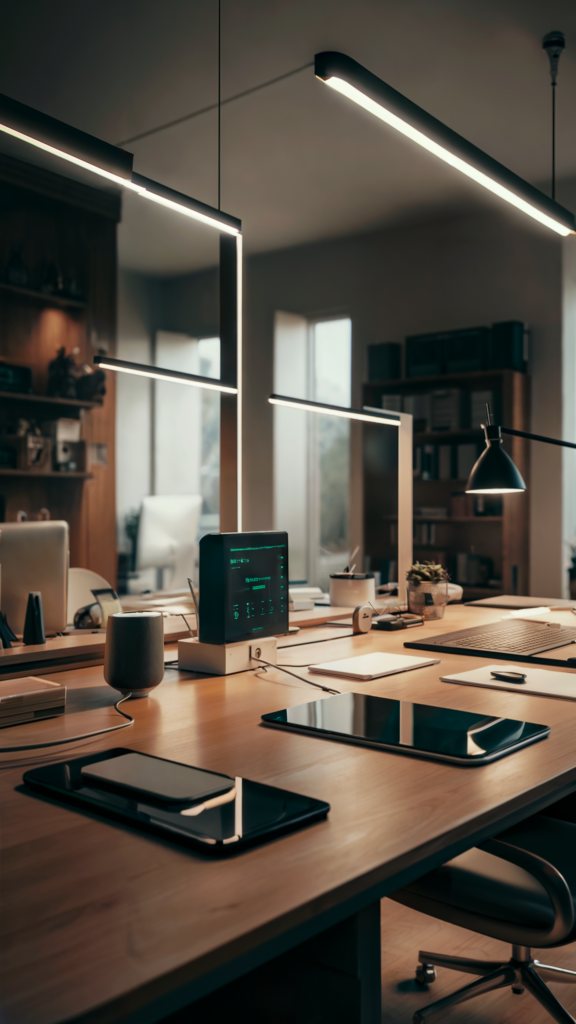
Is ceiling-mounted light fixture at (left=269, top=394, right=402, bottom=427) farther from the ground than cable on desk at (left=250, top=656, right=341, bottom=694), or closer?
farther from the ground

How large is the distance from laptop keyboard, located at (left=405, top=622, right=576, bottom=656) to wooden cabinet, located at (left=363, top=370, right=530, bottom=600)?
2777mm

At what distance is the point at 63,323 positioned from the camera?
533cm

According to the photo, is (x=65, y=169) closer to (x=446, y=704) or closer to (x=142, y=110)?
(x=142, y=110)

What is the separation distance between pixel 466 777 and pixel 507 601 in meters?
2.21

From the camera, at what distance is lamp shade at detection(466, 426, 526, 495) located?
2.26 metres

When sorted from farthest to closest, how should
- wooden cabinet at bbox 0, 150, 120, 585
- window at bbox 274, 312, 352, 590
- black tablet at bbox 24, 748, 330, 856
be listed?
window at bbox 274, 312, 352, 590 → wooden cabinet at bbox 0, 150, 120, 585 → black tablet at bbox 24, 748, 330, 856

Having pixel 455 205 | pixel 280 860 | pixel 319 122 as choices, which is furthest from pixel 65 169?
pixel 280 860

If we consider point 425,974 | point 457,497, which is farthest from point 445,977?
point 457,497

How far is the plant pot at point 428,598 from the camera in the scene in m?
2.60

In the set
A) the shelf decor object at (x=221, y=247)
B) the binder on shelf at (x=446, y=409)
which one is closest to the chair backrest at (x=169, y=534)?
the binder on shelf at (x=446, y=409)

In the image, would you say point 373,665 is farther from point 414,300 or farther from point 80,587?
point 414,300

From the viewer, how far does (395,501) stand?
596 cm

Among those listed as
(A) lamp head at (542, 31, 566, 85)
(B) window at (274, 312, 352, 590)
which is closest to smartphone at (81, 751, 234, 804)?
(A) lamp head at (542, 31, 566, 85)

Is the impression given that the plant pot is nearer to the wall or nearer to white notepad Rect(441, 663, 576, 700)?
white notepad Rect(441, 663, 576, 700)
